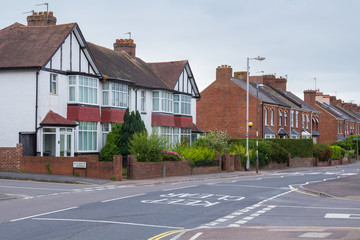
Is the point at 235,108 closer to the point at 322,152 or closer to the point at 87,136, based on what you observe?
the point at 322,152

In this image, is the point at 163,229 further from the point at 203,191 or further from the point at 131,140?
the point at 131,140

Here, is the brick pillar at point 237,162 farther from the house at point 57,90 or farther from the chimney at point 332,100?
the chimney at point 332,100

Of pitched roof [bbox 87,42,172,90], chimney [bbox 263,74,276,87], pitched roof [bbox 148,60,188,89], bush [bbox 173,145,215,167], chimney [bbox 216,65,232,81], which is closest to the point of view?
bush [bbox 173,145,215,167]

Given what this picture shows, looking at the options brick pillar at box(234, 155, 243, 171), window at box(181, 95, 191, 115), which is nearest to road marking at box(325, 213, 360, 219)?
brick pillar at box(234, 155, 243, 171)

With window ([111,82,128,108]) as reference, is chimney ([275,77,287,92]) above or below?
above

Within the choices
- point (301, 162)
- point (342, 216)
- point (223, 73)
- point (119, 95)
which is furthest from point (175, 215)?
point (223, 73)

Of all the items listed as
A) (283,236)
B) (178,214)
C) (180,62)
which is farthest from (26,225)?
(180,62)

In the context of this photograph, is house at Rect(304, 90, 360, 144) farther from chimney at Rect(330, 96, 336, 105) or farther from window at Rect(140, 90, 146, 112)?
window at Rect(140, 90, 146, 112)

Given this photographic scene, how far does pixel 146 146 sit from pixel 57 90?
7.01 metres

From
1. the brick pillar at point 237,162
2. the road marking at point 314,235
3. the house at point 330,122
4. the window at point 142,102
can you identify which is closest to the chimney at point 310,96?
the house at point 330,122

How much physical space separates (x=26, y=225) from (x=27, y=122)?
66.0 ft

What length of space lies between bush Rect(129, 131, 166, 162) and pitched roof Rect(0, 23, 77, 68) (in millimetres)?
7492

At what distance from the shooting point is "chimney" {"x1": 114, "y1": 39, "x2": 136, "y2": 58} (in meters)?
48.9

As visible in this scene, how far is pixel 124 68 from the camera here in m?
42.5
